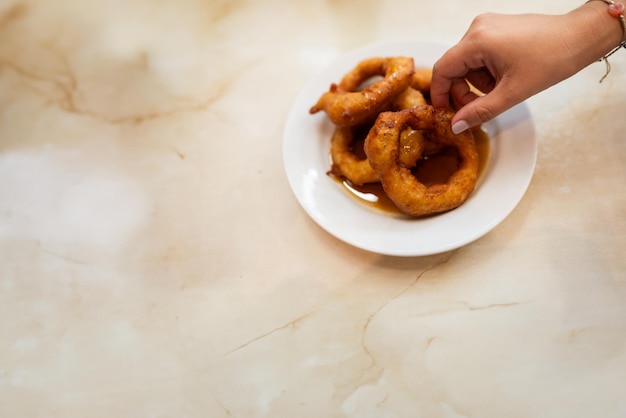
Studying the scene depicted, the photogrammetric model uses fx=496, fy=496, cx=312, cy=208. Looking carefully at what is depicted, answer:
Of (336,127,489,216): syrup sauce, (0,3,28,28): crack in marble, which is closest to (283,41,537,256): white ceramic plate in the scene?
(336,127,489,216): syrup sauce

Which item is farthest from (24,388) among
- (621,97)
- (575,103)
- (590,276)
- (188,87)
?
(621,97)

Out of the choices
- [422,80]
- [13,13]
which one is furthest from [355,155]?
[13,13]

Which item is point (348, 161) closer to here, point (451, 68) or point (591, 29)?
point (451, 68)

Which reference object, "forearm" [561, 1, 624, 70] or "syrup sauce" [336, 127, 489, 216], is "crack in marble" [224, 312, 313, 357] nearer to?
"syrup sauce" [336, 127, 489, 216]

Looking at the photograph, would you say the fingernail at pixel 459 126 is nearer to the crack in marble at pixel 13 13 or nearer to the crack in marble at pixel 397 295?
the crack in marble at pixel 397 295

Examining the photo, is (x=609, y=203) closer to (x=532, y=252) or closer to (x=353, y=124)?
(x=532, y=252)

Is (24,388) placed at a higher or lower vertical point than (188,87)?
lower

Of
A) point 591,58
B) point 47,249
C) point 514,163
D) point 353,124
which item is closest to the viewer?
point 591,58
